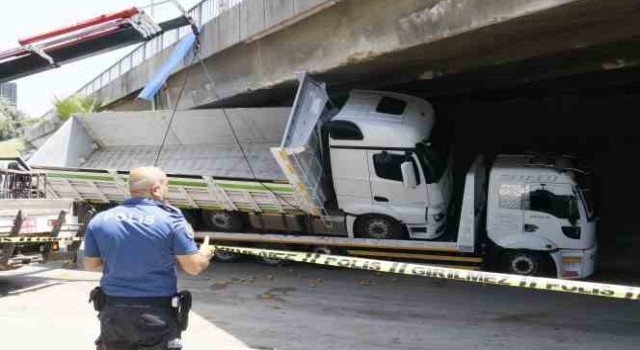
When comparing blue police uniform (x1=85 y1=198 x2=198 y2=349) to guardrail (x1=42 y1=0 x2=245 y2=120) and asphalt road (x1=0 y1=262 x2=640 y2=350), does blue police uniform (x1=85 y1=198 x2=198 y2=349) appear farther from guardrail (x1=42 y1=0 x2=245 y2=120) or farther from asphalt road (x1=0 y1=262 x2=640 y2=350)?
guardrail (x1=42 y1=0 x2=245 y2=120)

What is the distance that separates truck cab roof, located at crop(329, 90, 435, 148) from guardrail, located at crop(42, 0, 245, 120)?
342cm

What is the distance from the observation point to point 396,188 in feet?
34.4

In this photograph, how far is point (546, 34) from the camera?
30.6 ft

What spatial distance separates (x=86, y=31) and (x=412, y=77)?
680 cm

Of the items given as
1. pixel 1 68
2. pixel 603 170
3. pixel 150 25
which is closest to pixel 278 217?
pixel 150 25

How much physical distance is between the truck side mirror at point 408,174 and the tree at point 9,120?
65.4 m

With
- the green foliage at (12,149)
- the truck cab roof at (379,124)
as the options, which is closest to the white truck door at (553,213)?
the truck cab roof at (379,124)

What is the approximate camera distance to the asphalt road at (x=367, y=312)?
283 inches

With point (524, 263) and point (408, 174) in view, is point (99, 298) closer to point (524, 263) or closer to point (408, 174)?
point (408, 174)

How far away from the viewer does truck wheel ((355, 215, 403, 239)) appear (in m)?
10.7

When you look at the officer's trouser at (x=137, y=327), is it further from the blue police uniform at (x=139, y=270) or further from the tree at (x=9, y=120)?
the tree at (x=9, y=120)

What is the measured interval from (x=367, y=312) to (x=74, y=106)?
2013 cm

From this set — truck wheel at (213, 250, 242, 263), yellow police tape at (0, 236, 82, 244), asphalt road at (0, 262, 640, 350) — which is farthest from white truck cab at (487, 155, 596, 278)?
yellow police tape at (0, 236, 82, 244)

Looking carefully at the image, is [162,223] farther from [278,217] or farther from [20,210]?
[278,217]
